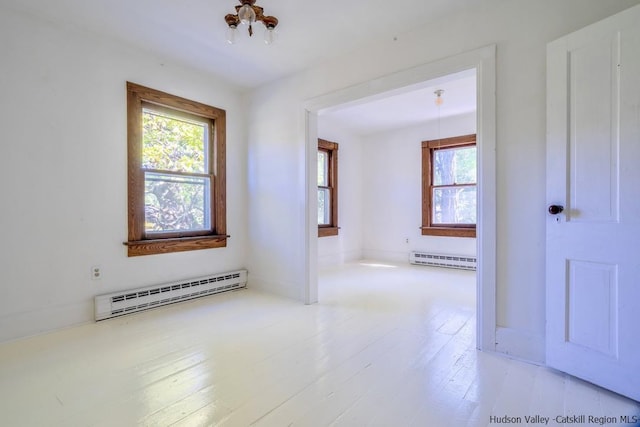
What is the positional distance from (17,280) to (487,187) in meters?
3.78

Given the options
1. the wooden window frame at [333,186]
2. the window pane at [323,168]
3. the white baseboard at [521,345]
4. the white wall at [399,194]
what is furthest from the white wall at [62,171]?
the white wall at [399,194]

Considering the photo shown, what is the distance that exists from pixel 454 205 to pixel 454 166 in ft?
2.25

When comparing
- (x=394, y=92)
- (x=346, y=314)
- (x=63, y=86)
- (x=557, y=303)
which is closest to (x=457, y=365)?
(x=557, y=303)

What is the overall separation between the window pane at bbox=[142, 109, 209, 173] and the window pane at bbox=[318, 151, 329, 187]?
7.76 ft

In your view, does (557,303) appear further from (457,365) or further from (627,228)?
(457,365)

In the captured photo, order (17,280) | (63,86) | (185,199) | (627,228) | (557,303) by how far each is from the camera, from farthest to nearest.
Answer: (185,199)
(63,86)
(17,280)
(557,303)
(627,228)

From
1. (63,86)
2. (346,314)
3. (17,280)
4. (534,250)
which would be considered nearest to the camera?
(534,250)

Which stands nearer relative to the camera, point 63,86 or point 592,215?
point 592,215

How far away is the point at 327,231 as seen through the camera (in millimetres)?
5668

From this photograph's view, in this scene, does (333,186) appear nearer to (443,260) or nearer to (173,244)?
(443,260)

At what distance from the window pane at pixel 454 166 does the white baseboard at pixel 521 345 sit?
350 centimetres

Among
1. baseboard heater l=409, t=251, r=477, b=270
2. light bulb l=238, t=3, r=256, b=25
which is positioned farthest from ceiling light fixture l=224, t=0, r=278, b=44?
baseboard heater l=409, t=251, r=477, b=270

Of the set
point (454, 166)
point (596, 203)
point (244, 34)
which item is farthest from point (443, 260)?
point (244, 34)

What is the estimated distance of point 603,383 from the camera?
1.74 metres
